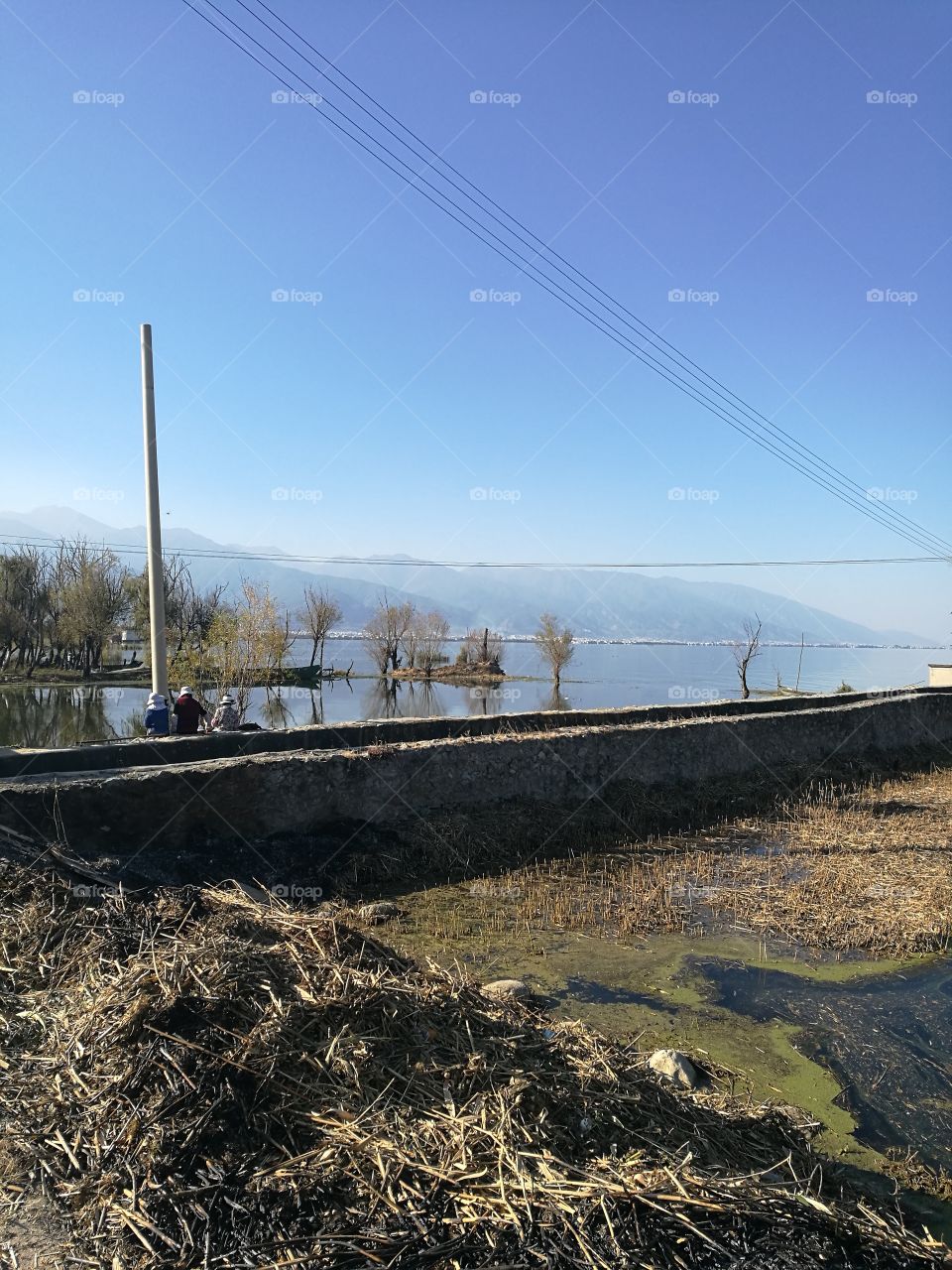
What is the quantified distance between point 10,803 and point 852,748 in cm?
1743

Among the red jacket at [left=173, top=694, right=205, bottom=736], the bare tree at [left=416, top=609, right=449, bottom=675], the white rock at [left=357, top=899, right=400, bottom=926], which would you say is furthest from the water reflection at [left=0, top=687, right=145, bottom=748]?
the bare tree at [left=416, top=609, right=449, bottom=675]

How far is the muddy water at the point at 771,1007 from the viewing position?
4.83 m

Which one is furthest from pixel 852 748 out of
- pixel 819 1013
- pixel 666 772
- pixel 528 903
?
pixel 819 1013

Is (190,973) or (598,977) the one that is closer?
(190,973)

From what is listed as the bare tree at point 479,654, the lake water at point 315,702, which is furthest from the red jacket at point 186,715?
the bare tree at point 479,654

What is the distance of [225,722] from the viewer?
15414mm

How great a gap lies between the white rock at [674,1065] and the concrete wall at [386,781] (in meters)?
5.70

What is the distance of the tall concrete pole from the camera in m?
13.4

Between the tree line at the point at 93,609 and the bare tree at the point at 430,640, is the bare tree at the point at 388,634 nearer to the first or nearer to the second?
the bare tree at the point at 430,640

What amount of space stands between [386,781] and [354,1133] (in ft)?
25.1

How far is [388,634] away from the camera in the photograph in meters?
78.1

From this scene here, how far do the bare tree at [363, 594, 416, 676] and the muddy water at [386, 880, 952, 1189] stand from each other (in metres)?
66.3

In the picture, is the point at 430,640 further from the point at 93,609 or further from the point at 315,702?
the point at 93,609

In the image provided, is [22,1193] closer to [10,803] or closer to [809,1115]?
[809,1115]
